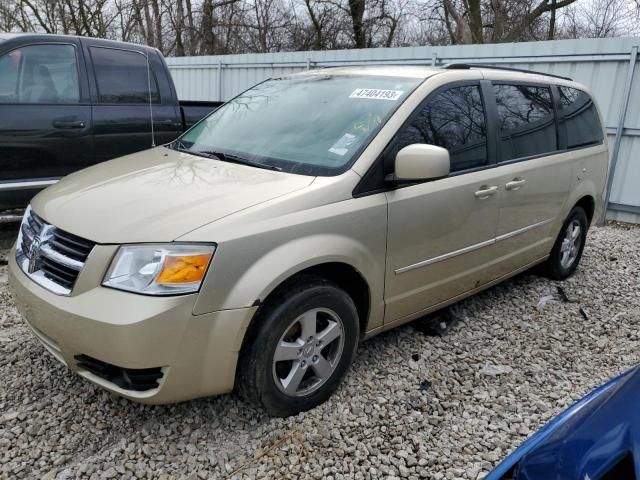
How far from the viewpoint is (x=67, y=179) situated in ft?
9.89

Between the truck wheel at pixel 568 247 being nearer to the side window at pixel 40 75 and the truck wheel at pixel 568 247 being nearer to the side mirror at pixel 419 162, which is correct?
the side mirror at pixel 419 162

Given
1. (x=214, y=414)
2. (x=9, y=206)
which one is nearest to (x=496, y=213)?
(x=214, y=414)

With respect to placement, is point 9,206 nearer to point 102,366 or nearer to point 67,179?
point 67,179

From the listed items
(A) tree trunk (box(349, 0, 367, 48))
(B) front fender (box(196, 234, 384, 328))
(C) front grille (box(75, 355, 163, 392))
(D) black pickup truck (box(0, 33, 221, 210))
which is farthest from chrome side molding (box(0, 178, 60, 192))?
(A) tree trunk (box(349, 0, 367, 48))

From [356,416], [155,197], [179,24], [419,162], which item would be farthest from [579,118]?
[179,24]

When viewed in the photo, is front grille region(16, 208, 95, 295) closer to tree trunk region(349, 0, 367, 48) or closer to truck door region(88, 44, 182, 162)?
truck door region(88, 44, 182, 162)

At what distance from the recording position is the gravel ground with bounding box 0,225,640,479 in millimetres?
2383

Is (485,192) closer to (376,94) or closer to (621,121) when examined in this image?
(376,94)

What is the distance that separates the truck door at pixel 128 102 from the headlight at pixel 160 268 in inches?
123

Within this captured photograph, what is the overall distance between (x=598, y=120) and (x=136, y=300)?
4.42 meters

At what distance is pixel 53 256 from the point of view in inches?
94.2

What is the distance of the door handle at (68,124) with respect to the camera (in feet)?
15.2

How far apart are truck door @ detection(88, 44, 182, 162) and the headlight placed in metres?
3.12

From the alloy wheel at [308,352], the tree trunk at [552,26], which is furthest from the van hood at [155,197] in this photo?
the tree trunk at [552,26]
